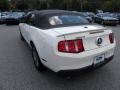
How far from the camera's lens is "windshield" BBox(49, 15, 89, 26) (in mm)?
4895

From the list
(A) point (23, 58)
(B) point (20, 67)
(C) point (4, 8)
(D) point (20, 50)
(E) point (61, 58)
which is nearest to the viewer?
(E) point (61, 58)

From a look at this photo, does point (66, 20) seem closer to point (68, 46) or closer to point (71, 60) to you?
point (68, 46)

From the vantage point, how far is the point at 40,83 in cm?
428

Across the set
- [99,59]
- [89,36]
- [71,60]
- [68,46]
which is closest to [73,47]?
[68,46]

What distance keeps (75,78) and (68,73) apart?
738mm

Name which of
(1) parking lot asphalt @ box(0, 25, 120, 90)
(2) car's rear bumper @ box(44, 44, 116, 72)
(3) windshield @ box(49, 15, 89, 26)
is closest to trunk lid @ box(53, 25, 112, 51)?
(2) car's rear bumper @ box(44, 44, 116, 72)

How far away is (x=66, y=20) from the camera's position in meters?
5.05

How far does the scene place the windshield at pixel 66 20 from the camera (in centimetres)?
489

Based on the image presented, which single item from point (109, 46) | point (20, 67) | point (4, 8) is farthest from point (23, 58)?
point (4, 8)

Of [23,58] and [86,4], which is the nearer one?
[23,58]

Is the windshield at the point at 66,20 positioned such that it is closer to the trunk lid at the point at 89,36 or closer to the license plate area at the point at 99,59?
the trunk lid at the point at 89,36

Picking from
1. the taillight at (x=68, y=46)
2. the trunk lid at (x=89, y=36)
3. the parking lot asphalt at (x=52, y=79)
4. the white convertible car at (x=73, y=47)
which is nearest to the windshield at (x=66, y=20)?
the white convertible car at (x=73, y=47)

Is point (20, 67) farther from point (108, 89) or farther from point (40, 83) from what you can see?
point (108, 89)

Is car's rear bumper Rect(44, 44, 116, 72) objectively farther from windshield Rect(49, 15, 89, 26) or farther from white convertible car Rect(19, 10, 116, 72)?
windshield Rect(49, 15, 89, 26)
